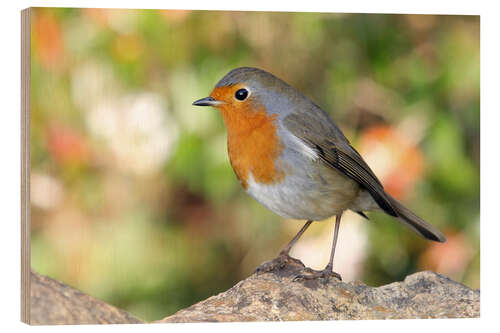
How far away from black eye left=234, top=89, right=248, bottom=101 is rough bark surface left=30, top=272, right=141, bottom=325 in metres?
1.19

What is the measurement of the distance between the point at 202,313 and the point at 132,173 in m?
0.77

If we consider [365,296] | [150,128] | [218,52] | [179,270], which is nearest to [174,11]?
[218,52]

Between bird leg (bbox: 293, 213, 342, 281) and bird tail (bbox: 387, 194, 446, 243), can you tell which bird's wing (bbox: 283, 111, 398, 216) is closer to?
bird tail (bbox: 387, 194, 446, 243)

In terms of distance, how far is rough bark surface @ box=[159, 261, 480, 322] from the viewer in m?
3.96

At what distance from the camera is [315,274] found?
161 inches

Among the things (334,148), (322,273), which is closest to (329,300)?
(322,273)

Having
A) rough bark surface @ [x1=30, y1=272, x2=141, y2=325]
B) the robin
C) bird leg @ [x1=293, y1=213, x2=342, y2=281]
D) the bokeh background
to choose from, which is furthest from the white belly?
rough bark surface @ [x1=30, y1=272, x2=141, y2=325]

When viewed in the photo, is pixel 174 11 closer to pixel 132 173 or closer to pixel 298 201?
pixel 132 173

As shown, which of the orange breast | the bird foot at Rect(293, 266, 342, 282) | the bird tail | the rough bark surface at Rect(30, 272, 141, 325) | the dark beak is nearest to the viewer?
the rough bark surface at Rect(30, 272, 141, 325)

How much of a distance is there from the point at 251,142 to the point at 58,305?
116 cm

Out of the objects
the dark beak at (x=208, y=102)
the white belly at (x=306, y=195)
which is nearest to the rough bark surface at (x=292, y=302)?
the white belly at (x=306, y=195)

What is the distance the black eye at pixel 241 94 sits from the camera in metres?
3.94

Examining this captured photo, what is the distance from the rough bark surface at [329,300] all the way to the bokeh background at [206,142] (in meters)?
0.14

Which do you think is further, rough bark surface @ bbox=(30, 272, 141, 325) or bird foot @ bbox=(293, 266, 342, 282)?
bird foot @ bbox=(293, 266, 342, 282)
